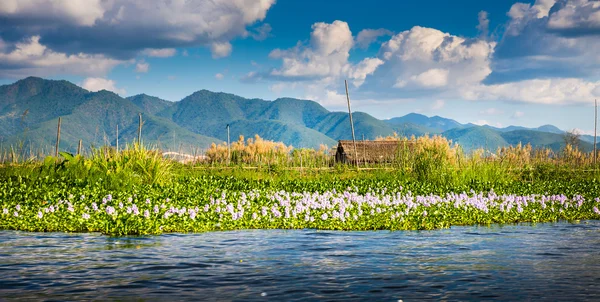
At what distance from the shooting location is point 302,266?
25.2ft

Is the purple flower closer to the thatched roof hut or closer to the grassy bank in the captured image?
the grassy bank

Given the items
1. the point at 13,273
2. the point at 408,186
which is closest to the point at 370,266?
the point at 13,273

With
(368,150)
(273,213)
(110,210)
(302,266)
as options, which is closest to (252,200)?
(273,213)

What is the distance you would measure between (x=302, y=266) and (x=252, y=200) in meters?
6.08

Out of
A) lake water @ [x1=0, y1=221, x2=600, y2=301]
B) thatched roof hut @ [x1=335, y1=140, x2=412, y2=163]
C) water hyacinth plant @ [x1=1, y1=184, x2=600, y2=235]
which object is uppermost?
thatched roof hut @ [x1=335, y1=140, x2=412, y2=163]

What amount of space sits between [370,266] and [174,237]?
3857 millimetres

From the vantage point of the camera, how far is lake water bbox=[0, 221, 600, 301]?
20.6ft

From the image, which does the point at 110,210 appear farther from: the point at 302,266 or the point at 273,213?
the point at 302,266

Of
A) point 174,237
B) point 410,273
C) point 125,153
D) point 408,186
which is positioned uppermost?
point 125,153

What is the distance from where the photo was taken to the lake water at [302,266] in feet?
20.6

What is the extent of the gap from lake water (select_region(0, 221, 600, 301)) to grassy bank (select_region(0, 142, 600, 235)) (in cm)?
65

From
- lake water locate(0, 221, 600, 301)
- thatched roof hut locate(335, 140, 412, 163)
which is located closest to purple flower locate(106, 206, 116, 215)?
lake water locate(0, 221, 600, 301)

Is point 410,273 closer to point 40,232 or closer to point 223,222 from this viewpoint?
point 223,222

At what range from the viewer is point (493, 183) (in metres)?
18.4
